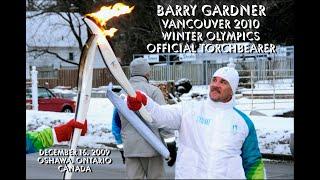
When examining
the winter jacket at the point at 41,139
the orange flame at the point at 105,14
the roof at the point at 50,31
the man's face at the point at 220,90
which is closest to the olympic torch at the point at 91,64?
the orange flame at the point at 105,14

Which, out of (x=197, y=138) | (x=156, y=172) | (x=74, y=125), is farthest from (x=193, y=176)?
(x=156, y=172)

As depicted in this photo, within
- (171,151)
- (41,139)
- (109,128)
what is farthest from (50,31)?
(41,139)

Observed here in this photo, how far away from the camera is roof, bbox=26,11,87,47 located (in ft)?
83.3

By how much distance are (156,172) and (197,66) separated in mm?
10571

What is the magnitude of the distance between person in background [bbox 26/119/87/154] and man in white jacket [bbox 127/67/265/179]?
483 mm

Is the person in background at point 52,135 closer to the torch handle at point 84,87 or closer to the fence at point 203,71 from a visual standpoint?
the torch handle at point 84,87

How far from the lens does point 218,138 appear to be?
329 cm

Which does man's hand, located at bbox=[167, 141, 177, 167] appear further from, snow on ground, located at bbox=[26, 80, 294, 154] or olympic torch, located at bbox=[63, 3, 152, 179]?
snow on ground, located at bbox=[26, 80, 294, 154]

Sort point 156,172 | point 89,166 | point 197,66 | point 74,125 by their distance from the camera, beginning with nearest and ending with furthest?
1. point 74,125
2. point 156,172
3. point 89,166
4. point 197,66

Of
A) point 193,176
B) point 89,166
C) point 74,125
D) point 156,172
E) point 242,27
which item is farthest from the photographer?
point 242,27

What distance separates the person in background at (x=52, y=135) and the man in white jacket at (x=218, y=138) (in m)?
0.48

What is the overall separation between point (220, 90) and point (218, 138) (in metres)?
0.24

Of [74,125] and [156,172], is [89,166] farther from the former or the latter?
[74,125]
